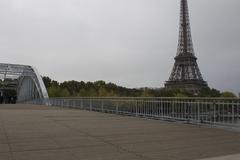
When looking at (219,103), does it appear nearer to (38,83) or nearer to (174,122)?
(174,122)

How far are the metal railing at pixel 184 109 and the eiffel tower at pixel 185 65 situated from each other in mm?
54880

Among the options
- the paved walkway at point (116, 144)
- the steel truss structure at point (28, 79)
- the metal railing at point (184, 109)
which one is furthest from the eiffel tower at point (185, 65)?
the paved walkway at point (116, 144)

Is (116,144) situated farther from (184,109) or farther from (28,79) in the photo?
(28,79)

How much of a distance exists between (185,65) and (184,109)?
63.8 metres

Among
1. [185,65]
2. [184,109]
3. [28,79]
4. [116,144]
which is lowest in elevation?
[116,144]

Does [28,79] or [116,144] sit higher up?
[28,79]

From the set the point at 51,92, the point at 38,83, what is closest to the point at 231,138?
the point at 38,83

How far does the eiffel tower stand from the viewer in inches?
2790

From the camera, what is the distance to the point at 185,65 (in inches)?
2904

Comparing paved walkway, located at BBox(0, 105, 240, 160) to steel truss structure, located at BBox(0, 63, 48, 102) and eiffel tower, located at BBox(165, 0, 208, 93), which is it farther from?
eiffel tower, located at BBox(165, 0, 208, 93)

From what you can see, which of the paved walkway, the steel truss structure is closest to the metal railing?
the paved walkway

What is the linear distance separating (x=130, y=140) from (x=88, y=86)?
7513cm

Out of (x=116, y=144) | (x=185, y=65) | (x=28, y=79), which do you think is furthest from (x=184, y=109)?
(x=185, y=65)

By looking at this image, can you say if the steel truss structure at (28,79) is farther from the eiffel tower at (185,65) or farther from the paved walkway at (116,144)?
the eiffel tower at (185,65)
